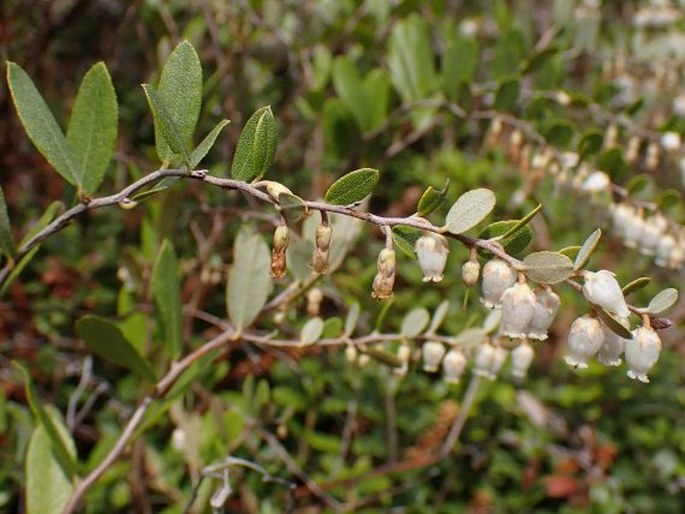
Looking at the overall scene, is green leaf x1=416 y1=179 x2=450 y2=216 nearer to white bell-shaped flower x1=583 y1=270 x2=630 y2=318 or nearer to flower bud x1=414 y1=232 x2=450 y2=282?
flower bud x1=414 y1=232 x2=450 y2=282

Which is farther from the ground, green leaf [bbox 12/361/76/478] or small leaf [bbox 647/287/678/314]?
small leaf [bbox 647/287/678/314]

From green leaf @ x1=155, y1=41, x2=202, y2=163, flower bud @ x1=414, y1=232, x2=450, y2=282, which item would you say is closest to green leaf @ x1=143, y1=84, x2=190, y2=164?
green leaf @ x1=155, y1=41, x2=202, y2=163

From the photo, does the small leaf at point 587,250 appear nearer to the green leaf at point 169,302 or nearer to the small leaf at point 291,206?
the small leaf at point 291,206

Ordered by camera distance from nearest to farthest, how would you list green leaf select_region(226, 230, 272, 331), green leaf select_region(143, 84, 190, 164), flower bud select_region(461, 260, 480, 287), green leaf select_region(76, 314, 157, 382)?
green leaf select_region(143, 84, 190, 164) < flower bud select_region(461, 260, 480, 287) < green leaf select_region(76, 314, 157, 382) < green leaf select_region(226, 230, 272, 331)

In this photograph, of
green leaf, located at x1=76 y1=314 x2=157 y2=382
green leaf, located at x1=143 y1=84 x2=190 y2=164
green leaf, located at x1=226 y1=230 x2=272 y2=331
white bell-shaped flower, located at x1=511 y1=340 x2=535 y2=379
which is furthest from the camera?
white bell-shaped flower, located at x1=511 y1=340 x2=535 y2=379

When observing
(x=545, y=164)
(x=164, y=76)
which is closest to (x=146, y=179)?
(x=164, y=76)

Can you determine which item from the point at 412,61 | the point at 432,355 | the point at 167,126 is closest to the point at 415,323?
the point at 432,355

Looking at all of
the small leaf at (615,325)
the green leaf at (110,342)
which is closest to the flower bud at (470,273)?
the small leaf at (615,325)

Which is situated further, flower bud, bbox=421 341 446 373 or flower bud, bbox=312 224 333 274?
flower bud, bbox=421 341 446 373
